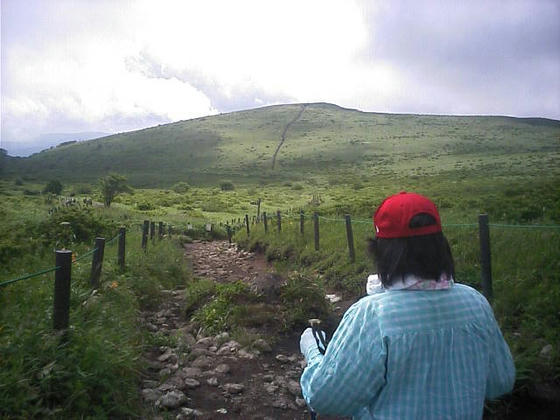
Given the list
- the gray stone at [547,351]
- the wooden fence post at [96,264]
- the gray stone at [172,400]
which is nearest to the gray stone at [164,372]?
the gray stone at [172,400]

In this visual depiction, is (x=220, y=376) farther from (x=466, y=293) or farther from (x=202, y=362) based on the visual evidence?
(x=466, y=293)

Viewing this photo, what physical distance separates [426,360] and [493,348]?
1.40 feet

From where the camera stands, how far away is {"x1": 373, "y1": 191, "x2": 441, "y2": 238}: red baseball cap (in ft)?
6.06

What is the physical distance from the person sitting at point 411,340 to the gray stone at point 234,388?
331 centimetres

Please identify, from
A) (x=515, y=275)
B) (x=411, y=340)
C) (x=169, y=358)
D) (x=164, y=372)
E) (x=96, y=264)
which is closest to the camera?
(x=411, y=340)

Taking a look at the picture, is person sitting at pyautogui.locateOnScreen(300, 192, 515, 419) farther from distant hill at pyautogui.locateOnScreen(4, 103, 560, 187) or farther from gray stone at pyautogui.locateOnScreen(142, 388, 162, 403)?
distant hill at pyautogui.locateOnScreen(4, 103, 560, 187)

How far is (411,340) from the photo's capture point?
1744mm

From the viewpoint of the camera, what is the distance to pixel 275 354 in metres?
6.01

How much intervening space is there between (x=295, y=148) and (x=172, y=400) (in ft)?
326

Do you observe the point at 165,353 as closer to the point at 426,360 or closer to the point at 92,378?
the point at 92,378

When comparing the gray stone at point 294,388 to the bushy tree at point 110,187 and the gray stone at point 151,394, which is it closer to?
the gray stone at point 151,394

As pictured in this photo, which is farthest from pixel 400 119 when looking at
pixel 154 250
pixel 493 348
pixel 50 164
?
pixel 493 348

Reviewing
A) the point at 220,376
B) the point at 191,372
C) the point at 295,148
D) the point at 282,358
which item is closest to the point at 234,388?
the point at 220,376

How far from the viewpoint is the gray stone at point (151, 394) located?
14.7 feet
